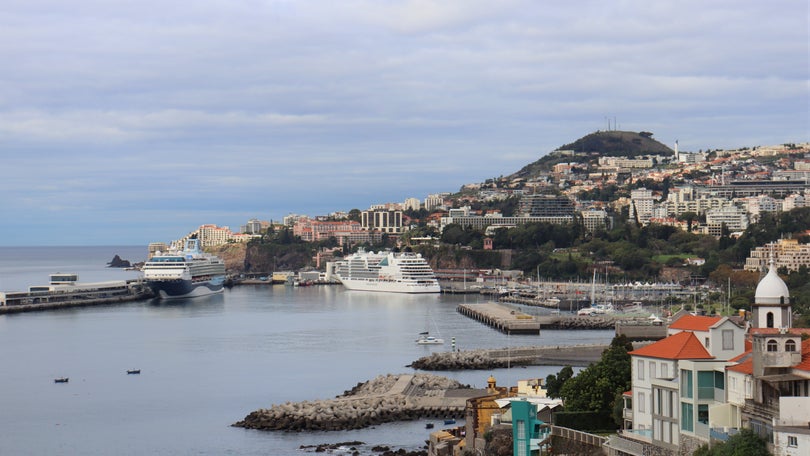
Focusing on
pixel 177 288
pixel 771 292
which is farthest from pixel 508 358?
pixel 177 288

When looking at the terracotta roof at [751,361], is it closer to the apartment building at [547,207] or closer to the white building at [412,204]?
the apartment building at [547,207]

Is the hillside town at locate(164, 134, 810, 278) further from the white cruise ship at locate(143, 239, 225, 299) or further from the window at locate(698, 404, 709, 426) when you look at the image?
the window at locate(698, 404, 709, 426)

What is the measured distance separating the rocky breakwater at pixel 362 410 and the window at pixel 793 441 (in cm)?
1420

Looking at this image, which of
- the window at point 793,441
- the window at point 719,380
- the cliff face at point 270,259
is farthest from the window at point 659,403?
the cliff face at point 270,259

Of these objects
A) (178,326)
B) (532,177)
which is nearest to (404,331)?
(178,326)

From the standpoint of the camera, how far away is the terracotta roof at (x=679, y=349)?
54.9ft

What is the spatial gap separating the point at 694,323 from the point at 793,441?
4.48 metres

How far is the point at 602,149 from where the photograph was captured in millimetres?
164500

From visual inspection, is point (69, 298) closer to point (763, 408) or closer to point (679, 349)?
point (679, 349)

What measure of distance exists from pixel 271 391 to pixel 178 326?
23.8m

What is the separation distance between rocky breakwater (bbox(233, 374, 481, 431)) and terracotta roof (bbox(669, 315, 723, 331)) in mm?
9915

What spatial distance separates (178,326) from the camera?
55938 millimetres

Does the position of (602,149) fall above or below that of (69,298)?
above

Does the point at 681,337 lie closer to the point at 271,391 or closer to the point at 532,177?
the point at 271,391
